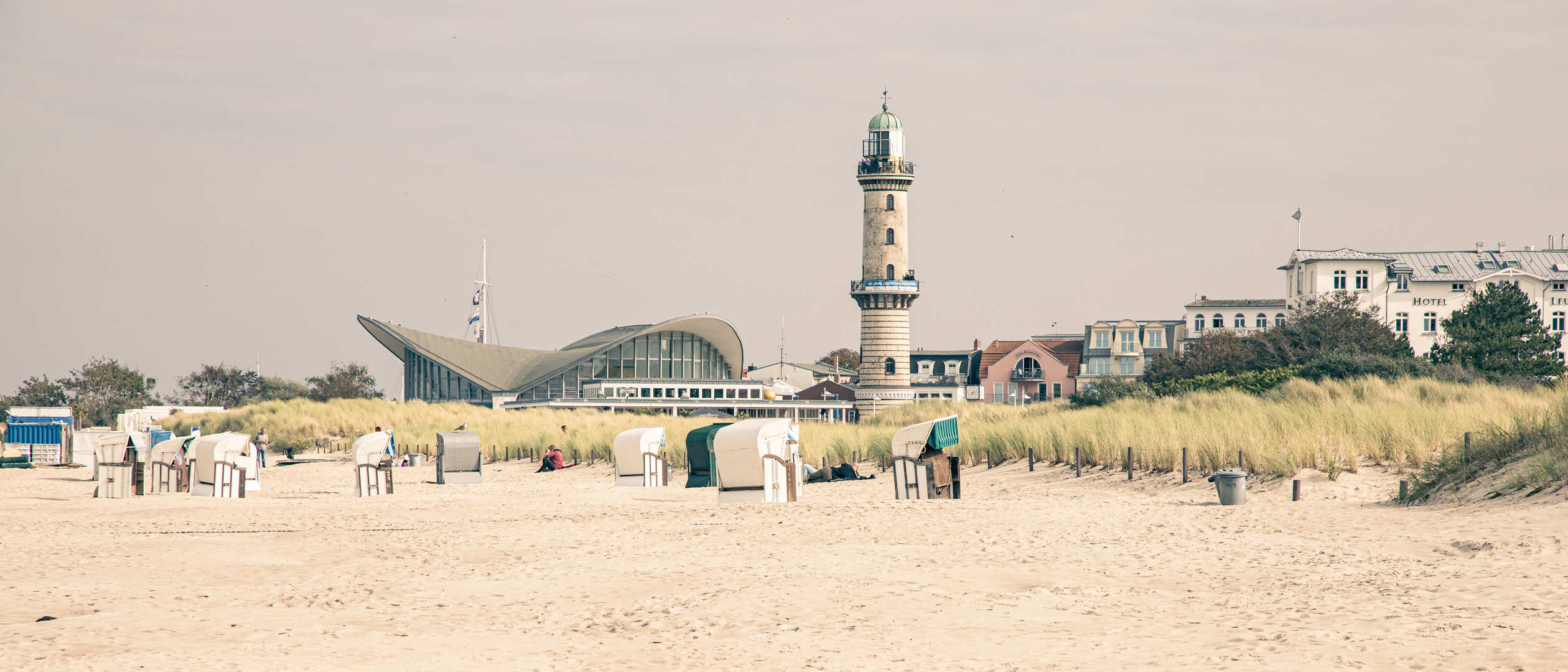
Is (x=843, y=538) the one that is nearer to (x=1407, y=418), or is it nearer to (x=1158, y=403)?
(x=1407, y=418)

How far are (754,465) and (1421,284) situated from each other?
70811mm

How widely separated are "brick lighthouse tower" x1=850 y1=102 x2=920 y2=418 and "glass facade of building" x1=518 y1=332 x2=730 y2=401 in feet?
37.2

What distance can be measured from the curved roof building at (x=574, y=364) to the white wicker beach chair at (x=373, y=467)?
1997 inches

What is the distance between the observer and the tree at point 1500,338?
51188 millimetres

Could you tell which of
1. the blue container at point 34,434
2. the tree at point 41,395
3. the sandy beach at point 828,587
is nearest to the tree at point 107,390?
the tree at point 41,395

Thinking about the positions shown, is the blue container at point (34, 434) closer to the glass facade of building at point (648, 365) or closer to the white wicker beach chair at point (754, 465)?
the white wicker beach chair at point (754, 465)

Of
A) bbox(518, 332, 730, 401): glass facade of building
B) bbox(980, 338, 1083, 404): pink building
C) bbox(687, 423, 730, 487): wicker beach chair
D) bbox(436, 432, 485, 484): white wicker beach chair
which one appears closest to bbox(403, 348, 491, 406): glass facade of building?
bbox(518, 332, 730, 401): glass facade of building

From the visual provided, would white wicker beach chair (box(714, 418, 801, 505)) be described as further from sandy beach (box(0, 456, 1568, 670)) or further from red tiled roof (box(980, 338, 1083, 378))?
red tiled roof (box(980, 338, 1083, 378))

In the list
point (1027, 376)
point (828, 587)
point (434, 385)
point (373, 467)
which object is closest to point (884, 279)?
point (1027, 376)

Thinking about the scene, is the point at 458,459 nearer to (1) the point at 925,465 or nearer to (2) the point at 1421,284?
(1) the point at 925,465

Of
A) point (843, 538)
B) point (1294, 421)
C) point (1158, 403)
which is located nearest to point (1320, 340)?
point (1158, 403)

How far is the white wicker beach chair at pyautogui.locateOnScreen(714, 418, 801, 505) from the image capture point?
64.3ft

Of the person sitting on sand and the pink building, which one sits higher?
the pink building

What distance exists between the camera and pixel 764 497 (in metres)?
19.6
